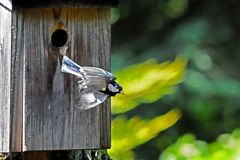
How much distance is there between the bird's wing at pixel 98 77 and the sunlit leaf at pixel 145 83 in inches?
13.9

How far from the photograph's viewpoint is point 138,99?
10.5 feet

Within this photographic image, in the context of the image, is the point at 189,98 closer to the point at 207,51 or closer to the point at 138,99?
the point at 207,51

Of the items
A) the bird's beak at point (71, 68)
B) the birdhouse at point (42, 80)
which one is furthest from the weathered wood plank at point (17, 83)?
the bird's beak at point (71, 68)

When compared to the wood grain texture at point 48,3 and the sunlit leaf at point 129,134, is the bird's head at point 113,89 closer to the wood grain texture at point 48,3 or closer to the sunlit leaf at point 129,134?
the wood grain texture at point 48,3

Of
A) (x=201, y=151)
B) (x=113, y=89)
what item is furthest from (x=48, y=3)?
(x=201, y=151)

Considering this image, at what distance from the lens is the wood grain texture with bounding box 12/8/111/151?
2.93 meters

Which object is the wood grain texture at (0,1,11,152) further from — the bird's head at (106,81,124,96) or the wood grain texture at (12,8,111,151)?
the bird's head at (106,81,124,96)

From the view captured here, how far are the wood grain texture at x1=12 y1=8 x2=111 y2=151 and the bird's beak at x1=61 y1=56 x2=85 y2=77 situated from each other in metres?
0.09

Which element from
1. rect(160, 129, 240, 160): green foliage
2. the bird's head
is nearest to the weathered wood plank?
the bird's head

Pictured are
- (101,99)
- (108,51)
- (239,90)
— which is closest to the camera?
(101,99)

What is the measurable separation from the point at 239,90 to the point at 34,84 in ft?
9.68

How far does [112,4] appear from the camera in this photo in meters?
3.01

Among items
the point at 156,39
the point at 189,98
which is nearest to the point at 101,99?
the point at 189,98

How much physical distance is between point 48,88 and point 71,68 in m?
0.15
